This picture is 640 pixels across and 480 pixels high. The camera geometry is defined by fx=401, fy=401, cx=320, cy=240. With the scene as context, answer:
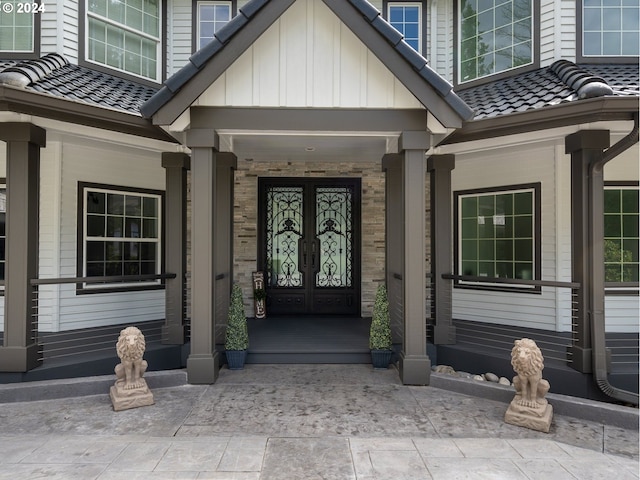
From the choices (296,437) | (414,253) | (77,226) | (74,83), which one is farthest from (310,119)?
(77,226)

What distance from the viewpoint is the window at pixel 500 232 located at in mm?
6066

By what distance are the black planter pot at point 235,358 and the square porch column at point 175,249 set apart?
917 millimetres

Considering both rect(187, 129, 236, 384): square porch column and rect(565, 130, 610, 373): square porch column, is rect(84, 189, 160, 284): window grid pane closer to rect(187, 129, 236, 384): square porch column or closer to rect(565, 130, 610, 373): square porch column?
rect(187, 129, 236, 384): square porch column

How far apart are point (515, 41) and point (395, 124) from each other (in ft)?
11.7

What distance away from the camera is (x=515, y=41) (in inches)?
253

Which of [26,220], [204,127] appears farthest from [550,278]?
[26,220]

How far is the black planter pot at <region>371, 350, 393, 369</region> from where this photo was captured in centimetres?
501

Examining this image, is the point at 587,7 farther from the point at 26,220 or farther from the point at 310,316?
the point at 26,220

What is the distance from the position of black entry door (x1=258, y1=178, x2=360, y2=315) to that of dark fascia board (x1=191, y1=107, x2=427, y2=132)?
2.98 metres

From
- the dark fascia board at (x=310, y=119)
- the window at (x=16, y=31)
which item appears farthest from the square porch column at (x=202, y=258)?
the window at (x=16, y=31)

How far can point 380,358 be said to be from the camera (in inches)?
197

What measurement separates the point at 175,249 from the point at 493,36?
6080mm

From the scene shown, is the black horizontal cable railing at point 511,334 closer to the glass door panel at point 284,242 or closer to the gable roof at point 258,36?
the gable roof at point 258,36

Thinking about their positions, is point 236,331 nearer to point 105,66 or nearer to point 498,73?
point 105,66
